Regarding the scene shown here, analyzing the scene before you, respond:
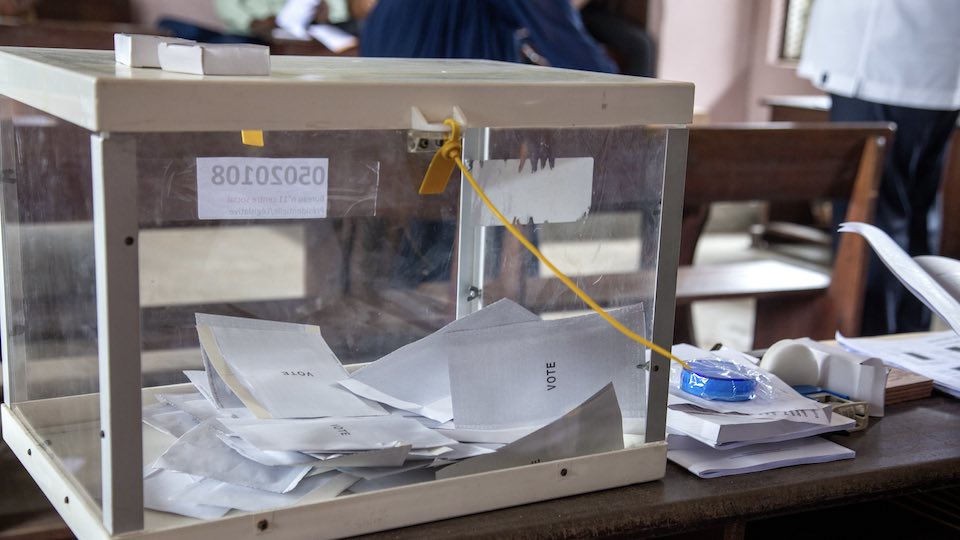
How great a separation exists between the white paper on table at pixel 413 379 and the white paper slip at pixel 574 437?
0.10 m

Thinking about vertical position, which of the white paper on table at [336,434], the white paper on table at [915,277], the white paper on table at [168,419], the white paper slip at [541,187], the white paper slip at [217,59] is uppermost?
the white paper slip at [217,59]

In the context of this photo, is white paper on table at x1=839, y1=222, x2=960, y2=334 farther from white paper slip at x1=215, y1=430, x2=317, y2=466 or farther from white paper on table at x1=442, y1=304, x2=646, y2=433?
white paper slip at x1=215, y1=430, x2=317, y2=466

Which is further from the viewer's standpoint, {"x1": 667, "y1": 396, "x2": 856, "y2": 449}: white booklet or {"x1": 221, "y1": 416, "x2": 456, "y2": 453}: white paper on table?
{"x1": 667, "y1": 396, "x2": 856, "y2": 449}: white booklet

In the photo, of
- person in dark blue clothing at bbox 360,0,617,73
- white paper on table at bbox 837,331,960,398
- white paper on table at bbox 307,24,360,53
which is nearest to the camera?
white paper on table at bbox 837,331,960,398

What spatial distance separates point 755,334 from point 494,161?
78.8 inches

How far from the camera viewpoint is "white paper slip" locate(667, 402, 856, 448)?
2.82ft

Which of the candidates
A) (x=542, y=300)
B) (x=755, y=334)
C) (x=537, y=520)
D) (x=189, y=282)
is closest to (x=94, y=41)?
(x=755, y=334)

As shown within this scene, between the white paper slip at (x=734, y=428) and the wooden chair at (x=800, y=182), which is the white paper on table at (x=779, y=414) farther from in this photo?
the wooden chair at (x=800, y=182)

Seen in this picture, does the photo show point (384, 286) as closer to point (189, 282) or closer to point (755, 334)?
point (189, 282)

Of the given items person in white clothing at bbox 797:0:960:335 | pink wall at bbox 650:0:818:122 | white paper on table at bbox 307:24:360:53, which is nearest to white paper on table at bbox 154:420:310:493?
person in white clothing at bbox 797:0:960:335

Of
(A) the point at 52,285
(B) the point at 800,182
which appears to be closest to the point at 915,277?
(A) the point at 52,285

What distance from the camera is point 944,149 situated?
2883 mm

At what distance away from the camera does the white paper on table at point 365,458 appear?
731 mm

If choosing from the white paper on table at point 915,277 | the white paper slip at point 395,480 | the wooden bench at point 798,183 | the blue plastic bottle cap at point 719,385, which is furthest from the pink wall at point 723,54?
the white paper slip at point 395,480
